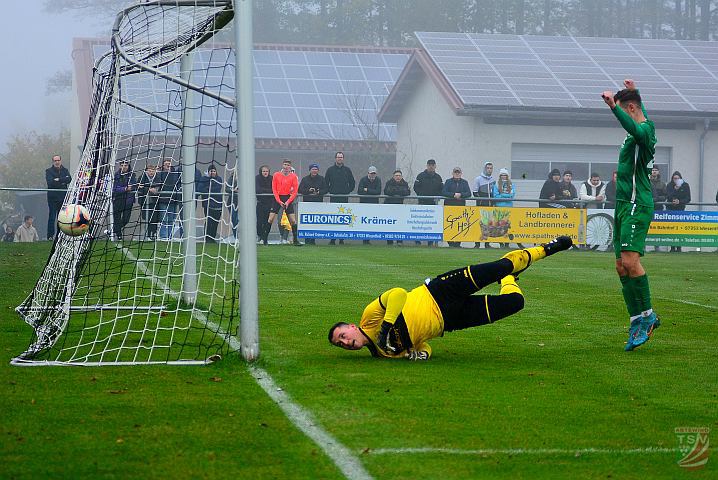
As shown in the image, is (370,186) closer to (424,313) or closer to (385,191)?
(385,191)

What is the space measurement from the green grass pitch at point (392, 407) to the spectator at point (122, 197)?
1.49 meters

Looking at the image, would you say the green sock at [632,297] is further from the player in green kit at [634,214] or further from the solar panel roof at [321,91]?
the solar panel roof at [321,91]

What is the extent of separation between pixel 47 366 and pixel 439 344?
344 centimetres

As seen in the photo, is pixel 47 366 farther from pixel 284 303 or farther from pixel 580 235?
pixel 580 235

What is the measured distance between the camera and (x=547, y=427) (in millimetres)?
6543

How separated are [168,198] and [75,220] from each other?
4289mm

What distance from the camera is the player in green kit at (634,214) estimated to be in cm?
967

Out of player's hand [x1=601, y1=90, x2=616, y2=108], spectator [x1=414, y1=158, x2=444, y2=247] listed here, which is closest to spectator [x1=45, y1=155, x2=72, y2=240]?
spectator [x1=414, y1=158, x2=444, y2=247]

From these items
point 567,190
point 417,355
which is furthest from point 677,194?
point 417,355

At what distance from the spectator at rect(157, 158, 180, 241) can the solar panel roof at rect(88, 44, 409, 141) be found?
89.5 feet

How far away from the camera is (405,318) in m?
8.79

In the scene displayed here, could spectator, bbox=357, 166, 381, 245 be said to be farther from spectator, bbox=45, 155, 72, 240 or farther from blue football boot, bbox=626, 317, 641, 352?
blue football boot, bbox=626, 317, 641, 352

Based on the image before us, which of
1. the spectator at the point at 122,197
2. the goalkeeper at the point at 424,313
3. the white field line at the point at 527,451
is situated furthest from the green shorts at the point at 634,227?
the spectator at the point at 122,197

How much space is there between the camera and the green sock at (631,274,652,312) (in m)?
9.74
